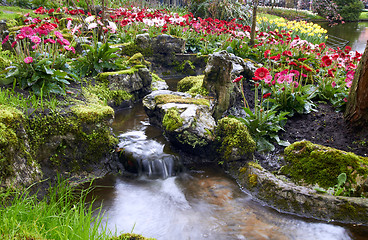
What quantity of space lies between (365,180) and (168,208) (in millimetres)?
2567

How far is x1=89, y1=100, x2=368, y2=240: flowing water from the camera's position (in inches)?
137

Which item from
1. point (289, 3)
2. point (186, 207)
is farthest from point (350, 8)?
point (186, 207)

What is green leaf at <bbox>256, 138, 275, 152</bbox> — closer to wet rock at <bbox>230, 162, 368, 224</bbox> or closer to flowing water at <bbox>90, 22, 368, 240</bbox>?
wet rock at <bbox>230, 162, 368, 224</bbox>

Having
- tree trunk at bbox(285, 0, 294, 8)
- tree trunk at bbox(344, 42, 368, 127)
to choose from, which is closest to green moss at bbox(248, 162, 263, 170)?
tree trunk at bbox(344, 42, 368, 127)

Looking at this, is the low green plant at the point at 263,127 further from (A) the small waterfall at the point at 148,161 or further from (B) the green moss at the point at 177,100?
(A) the small waterfall at the point at 148,161

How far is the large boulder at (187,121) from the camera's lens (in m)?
4.93

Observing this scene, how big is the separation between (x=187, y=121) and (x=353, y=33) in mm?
21664

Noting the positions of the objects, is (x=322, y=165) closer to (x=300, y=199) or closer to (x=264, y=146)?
(x=300, y=199)

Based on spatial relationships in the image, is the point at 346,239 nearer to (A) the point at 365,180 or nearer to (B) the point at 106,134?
(A) the point at 365,180

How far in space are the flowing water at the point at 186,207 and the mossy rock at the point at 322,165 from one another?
0.68 m

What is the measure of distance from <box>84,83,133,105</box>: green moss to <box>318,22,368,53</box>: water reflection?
49.2ft

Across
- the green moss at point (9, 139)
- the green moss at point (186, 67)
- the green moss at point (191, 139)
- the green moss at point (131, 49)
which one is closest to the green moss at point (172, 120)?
the green moss at point (191, 139)

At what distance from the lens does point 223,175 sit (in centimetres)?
482

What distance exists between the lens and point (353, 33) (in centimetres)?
2172
